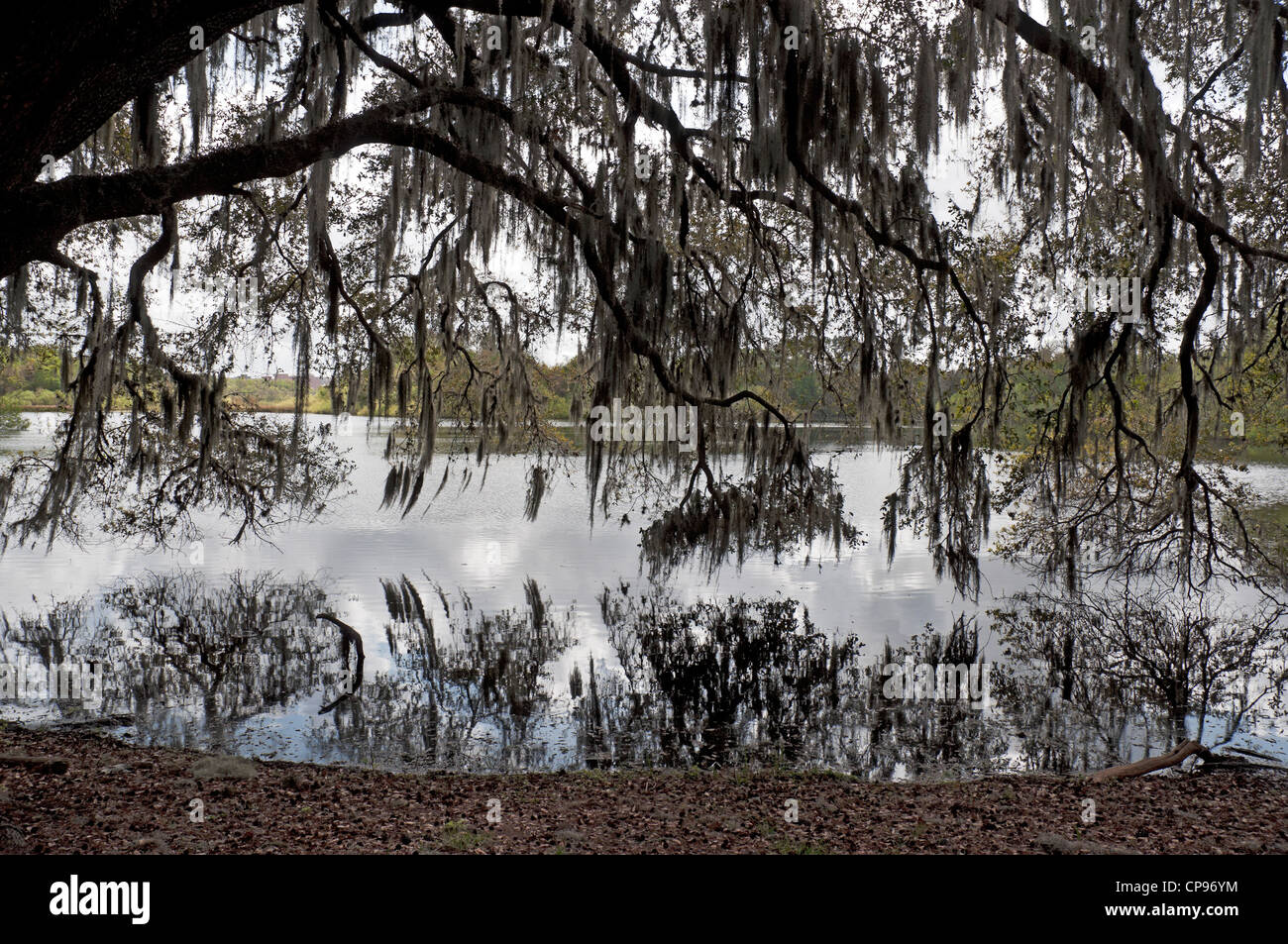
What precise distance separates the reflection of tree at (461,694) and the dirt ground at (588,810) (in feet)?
2.56

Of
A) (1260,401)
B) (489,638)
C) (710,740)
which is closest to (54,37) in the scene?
(710,740)

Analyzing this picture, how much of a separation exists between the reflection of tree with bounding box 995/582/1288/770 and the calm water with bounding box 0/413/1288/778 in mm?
181

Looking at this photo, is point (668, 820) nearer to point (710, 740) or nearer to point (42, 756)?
point (710, 740)

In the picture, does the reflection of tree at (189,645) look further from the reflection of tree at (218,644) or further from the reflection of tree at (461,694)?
the reflection of tree at (461,694)

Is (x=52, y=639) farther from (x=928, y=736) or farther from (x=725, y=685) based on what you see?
(x=928, y=736)

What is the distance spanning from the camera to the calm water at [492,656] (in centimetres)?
618

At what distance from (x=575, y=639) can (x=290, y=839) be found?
6.31m

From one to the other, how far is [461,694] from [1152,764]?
18.3ft

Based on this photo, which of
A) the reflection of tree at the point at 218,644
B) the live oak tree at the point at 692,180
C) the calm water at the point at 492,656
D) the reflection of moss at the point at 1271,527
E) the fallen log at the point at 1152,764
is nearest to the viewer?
the live oak tree at the point at 692,180

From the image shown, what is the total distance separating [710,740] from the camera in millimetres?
6355

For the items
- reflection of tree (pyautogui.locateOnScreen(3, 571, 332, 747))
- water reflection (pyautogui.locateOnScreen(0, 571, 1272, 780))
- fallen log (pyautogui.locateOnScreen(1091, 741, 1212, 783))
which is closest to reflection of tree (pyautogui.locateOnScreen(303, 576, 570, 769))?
water reflection (pyautogui.locateOnScreen(0, 571, 1272, 780))

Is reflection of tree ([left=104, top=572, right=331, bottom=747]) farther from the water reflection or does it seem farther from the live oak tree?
the live oak tree

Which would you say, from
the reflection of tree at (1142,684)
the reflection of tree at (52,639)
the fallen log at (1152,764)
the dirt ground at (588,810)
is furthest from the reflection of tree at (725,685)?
the reflection of tree at (52,639)

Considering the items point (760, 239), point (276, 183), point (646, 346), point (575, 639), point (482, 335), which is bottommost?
point (575, 639)
